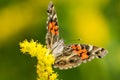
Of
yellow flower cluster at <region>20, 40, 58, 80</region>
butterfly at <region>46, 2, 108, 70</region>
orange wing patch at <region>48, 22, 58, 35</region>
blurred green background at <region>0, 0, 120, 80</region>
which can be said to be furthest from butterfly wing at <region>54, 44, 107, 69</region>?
blurred green background at <region>0, 0, 120, 80</region>

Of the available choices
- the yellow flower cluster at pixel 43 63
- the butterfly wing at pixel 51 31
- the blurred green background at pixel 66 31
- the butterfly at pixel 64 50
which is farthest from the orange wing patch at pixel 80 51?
the blurred green background at pixel 66 31

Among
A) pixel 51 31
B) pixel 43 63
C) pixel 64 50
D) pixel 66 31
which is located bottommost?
pixel 43 63

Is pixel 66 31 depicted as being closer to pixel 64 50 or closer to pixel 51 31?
pixel 51 31

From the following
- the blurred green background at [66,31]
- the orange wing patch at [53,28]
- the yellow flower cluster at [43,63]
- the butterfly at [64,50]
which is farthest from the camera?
the blurred green background at [66,31]

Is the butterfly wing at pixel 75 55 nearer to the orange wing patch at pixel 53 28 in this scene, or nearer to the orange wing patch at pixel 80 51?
the orange wing patch at pixel 80 51

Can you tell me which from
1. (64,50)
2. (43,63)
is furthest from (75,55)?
(43,63)

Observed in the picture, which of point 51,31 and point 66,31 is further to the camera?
point 66,31

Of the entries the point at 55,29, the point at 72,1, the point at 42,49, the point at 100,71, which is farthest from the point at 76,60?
the point at 72,1

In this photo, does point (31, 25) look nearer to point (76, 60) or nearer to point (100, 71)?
point (100, 71)
